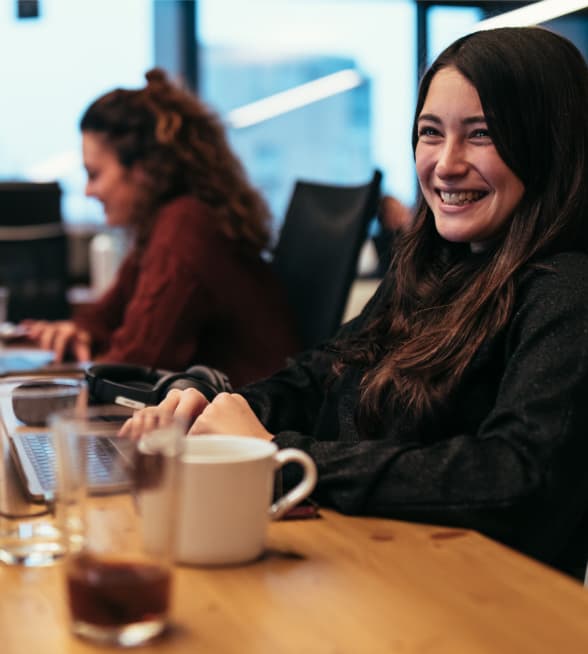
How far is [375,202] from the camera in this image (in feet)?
7.19

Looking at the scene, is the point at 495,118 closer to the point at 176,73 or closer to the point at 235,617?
the point at 235,617

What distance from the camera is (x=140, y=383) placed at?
5.04 feet

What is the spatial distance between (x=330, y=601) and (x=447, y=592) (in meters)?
0.09

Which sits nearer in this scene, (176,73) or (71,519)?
(71,519)

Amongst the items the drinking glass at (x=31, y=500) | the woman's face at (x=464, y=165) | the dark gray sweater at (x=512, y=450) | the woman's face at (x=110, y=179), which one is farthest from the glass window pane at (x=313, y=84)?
the drinking glass at (x=31, y=500)

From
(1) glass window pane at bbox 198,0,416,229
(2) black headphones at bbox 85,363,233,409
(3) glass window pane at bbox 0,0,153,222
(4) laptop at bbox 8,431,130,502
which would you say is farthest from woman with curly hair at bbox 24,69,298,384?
(1) glass window pane at bbox 198,0,416,229

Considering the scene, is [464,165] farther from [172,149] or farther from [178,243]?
[172,149]

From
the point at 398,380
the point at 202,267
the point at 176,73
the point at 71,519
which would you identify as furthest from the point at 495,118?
the point at 176,73

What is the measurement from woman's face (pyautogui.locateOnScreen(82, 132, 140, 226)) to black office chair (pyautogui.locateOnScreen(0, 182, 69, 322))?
1.14m

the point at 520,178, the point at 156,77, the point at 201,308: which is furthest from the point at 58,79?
the point at 520,178

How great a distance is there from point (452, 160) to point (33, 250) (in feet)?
9.40

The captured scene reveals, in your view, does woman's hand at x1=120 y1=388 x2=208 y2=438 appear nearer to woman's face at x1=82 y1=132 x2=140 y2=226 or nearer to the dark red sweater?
the dark red sweater

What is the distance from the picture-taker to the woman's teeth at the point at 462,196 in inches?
53.0

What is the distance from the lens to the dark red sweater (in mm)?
2346
